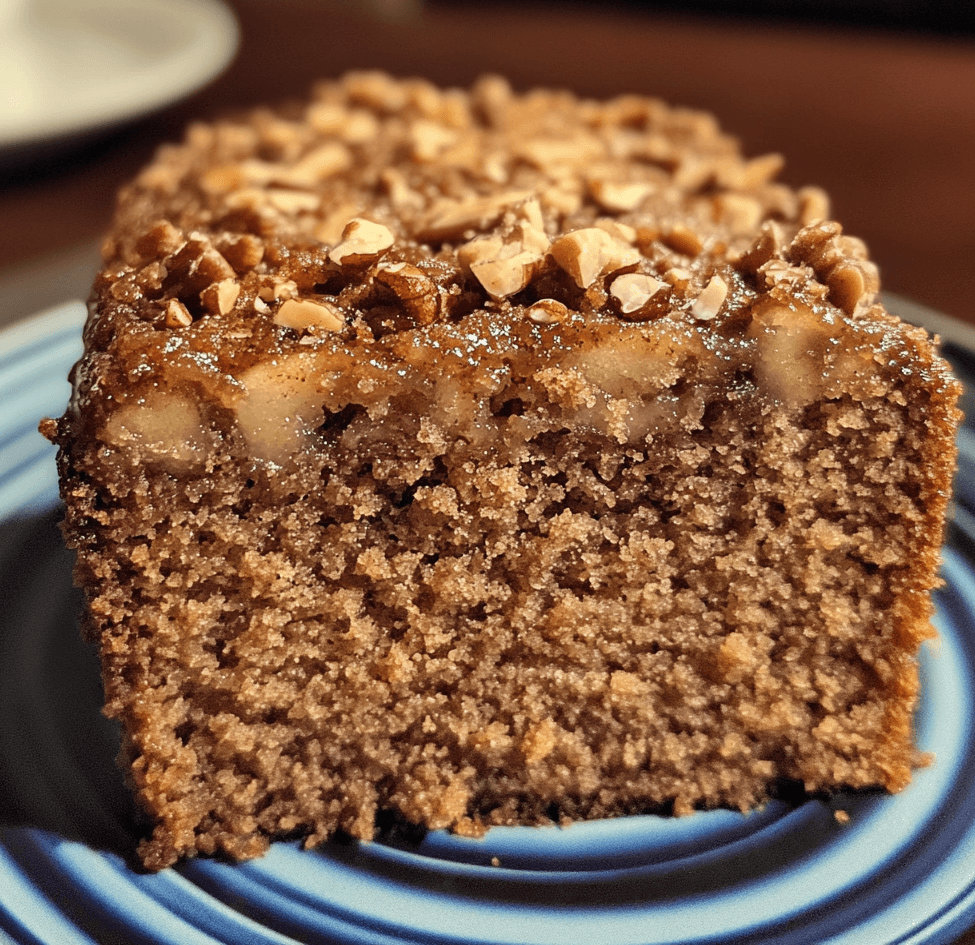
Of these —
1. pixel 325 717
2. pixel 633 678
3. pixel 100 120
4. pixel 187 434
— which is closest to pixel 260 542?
pixel 187 434

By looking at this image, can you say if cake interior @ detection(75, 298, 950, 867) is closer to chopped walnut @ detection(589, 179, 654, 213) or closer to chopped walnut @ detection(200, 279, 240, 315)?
chopped walnut @ detection(200, 279, 240, 315)

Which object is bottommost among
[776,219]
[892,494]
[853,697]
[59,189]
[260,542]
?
[59,189]

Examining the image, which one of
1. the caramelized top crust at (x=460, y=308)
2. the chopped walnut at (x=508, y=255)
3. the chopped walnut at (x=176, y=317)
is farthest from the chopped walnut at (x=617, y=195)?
the chopped walnut at (x=176, y=317)

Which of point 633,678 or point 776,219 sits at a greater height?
point 776,219

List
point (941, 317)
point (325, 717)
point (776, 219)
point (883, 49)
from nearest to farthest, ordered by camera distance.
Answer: point (325, 717), point (776, 219), point (941, 317), point (883, 49)

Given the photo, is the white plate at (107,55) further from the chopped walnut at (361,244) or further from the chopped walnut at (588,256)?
the chopped walnut at (588,256)

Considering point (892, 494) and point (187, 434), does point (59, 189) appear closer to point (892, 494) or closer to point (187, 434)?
point (187, 434)
